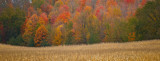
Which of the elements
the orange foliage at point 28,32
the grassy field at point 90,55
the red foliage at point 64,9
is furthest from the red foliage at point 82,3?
the grassy field at point 90,55

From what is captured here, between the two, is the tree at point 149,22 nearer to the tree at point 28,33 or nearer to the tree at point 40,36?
the tree at point 40,36

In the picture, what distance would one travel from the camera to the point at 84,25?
40219 mm

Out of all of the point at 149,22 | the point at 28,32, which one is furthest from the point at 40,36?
the point at 149,22

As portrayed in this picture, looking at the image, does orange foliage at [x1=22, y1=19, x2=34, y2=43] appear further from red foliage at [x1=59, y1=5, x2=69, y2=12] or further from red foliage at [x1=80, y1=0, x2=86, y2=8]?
red foliage at [x1=80, y1=0, x2=86, y2=8]

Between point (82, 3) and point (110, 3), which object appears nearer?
point (110, 3)

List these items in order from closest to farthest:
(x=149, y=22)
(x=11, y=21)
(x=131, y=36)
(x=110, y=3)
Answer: (x=149, y=22) → (x=131, y=36) → (x=11, y=21) → (x=110, y=3)

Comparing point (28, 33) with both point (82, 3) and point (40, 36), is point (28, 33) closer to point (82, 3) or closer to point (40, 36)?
point (40, 36)

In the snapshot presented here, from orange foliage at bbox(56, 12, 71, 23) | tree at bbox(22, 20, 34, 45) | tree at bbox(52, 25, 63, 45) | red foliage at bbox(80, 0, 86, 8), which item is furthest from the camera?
red foliage at bbox(80, 0, 86, 8)

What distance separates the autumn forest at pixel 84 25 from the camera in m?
33.5

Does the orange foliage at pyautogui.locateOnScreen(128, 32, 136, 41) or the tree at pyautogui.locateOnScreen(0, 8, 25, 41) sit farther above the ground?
the orange foliage at pyautogui.locateOnScreen(128, 32, 136, 41)

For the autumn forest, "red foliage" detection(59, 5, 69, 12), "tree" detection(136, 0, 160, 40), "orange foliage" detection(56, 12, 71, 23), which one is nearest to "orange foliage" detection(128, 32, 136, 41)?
the autumn forest

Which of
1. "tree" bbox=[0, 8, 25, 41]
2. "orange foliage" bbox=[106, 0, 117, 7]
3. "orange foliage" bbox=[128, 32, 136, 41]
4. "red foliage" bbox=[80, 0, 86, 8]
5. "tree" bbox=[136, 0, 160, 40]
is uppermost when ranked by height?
"tree" bbox=[136, 0, 160, 40]

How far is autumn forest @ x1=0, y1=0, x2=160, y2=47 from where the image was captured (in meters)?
33.5

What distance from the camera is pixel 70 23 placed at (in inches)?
1668
